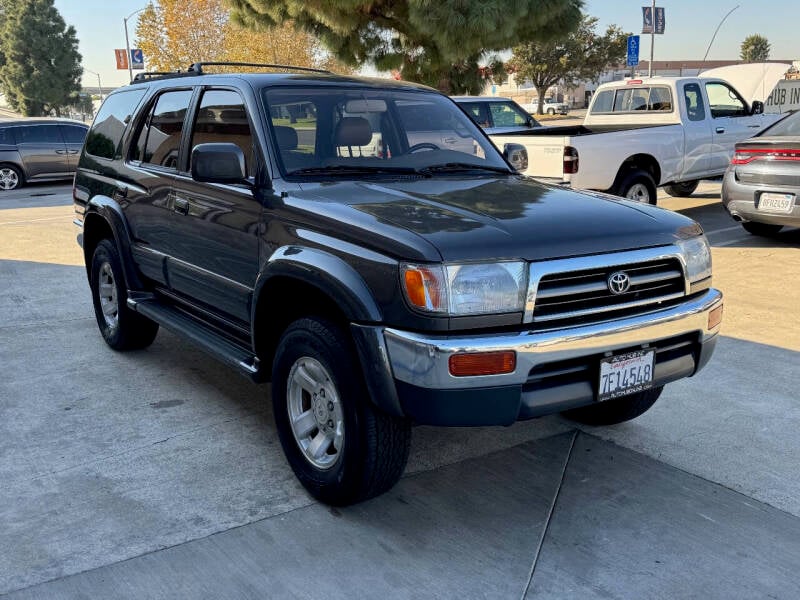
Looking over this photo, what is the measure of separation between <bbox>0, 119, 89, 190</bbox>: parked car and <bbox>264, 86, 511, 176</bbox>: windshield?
15274mm

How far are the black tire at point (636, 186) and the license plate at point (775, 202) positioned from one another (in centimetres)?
184

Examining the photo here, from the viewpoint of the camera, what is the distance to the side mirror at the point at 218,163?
3697mm

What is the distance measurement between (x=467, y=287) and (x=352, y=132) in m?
1.54

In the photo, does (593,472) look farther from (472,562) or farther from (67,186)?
(67,186)

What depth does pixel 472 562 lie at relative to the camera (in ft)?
10.1

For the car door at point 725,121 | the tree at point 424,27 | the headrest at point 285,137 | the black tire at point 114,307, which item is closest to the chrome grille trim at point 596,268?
the headrest at point 285,137

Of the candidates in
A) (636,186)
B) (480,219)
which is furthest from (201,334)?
(636,186)

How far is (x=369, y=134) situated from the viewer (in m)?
4.21

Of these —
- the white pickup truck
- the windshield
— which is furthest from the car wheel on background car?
the windshield

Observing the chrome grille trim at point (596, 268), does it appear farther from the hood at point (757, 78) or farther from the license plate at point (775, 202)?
the hood at point (757, 78)

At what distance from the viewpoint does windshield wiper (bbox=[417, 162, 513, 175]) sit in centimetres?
418

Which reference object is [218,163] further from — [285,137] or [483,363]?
[483,363]

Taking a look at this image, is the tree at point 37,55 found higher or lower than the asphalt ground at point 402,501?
higher

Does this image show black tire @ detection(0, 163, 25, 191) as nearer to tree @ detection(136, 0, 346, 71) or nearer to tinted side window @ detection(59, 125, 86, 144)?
tinted side window @ detection(59, 125, 86, 144)
